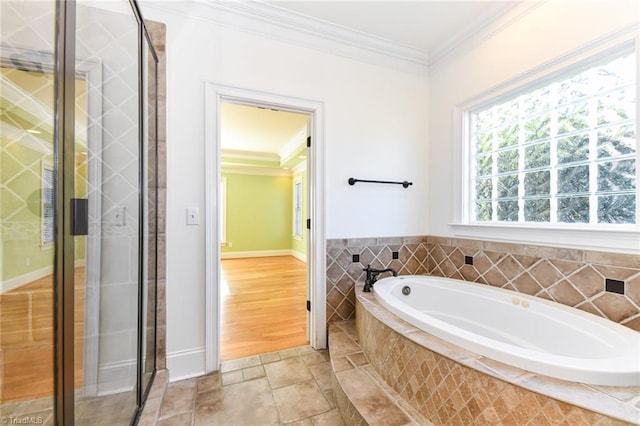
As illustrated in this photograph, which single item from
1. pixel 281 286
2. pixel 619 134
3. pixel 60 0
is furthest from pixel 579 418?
pixel 281 286

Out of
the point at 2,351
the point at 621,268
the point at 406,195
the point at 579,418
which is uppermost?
the point at 406,195

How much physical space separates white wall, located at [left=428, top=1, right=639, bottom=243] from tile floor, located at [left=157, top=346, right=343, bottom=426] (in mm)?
1751

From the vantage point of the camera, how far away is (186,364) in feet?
5.90

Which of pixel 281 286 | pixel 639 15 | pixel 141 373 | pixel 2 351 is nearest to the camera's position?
pixel 2 351

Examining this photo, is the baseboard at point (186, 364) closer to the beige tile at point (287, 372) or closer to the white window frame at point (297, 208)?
the beige tile at point (287, 372)

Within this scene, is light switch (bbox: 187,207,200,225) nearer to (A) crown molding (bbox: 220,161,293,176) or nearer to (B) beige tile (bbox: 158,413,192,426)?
(B) beige tile (bbox: 158,413,192,426)

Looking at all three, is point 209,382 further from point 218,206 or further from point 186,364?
point 218,206

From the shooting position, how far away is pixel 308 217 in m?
2.29

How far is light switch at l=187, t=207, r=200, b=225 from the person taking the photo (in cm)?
183

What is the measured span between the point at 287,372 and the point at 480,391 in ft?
4.19

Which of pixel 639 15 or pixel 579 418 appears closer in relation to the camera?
pixel 579 418

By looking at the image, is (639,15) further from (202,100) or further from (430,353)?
(202,100)

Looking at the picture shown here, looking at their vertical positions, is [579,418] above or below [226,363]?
above

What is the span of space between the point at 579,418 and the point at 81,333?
5.95 feet
